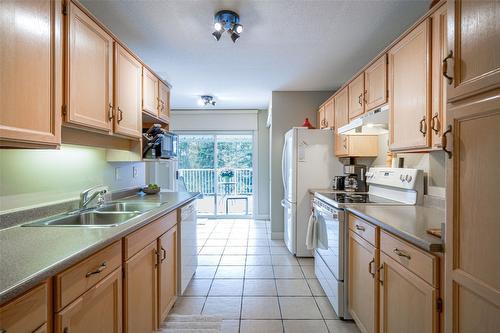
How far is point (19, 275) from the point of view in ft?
2.69

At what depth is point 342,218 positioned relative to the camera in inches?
85.5

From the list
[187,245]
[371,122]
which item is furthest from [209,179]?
[371,122]

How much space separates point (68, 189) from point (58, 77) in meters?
0.89

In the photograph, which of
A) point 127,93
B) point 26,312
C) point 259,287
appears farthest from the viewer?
point 259,287

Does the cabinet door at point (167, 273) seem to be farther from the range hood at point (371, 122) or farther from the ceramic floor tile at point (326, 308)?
the range hood at point (371, 122)

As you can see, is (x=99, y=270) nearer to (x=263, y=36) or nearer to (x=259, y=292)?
(x=259, y=292)

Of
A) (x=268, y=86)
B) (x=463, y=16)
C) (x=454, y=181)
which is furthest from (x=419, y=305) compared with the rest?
(x=268, y=86)

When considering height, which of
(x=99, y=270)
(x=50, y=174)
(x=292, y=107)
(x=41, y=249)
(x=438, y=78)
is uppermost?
(x=292, y=107)

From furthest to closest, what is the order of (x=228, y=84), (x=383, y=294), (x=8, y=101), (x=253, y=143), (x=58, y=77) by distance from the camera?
(x=253, y=143), (x=228, y=84), (x=383, y=294), (x=58, y=77), (x=8, y=101)

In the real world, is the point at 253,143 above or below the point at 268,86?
below

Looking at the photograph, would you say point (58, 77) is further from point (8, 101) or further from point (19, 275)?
point (19, 275)

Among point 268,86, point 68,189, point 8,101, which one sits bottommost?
point 68,189

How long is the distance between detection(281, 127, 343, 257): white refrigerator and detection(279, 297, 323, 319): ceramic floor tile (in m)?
1.13

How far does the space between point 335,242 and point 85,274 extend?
71.1 inches
